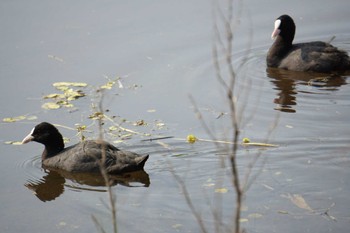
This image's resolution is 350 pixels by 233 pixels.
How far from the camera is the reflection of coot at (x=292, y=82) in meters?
10.6

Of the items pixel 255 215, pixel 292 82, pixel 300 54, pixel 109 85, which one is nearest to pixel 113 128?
pixel 109 85

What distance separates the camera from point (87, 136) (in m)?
9.53

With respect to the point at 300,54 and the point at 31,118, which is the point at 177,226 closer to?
the point at 31,118

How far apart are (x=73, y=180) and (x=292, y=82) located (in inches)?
176

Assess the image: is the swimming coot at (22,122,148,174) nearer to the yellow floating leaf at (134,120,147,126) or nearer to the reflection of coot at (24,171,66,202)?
the reflection of coot at (24,171,66,202)

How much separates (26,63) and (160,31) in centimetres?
266

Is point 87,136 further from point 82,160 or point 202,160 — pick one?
point 202,160

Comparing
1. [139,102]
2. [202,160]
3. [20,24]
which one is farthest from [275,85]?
[20,24]

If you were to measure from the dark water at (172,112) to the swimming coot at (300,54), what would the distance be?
221 millimetres

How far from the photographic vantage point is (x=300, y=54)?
11891 millimetres

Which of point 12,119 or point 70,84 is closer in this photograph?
point 12,119

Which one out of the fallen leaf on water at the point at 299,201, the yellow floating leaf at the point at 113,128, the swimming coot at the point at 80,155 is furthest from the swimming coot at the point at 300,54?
the fallen leaf on water at the point at 299,201

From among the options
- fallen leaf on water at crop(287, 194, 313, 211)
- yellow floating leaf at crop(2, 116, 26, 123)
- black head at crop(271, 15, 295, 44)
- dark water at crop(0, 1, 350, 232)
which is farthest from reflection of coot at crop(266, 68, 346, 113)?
yellow floating leaf at crop(2, 116, 26, 123)

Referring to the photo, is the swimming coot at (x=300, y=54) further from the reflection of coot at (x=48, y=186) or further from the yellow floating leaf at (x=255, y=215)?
the yellow floating leaf at (x=255, y=215)
